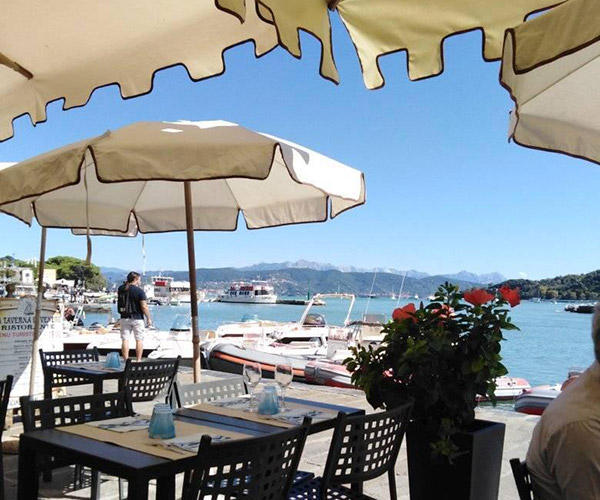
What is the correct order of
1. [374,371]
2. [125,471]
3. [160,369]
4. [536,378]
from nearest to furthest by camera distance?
1. [125,471]
2. [374,371]
3. [160,369]
4. [536,378]

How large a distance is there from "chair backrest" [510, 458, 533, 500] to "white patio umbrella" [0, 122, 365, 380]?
1.65 m

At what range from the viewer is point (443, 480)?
2.34 metres

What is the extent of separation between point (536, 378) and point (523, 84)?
24040 millimetres

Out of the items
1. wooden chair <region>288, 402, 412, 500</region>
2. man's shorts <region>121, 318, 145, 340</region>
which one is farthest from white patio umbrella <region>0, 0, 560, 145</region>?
man's shorts <region>121, 318, 145, 340</region>

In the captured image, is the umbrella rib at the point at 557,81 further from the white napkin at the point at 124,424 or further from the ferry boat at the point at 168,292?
the ferry boat at the point at 168,292

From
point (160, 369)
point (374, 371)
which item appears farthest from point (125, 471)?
point (160, 369)

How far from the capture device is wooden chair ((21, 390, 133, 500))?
2.23 m

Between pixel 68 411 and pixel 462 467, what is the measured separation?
1589 mm

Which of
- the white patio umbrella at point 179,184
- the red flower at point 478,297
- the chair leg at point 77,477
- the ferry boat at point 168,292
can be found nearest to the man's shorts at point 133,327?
the white patio umbrella at point 179,184

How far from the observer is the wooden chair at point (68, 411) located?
87.7 inches

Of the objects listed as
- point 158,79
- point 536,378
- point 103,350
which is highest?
point 158,79

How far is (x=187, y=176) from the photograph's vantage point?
2670 millimetres

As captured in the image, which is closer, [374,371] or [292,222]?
[374,371]

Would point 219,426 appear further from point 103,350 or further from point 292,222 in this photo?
point 103,350
